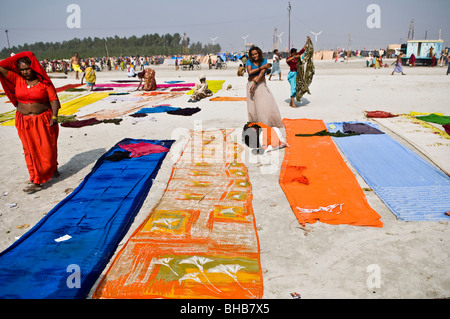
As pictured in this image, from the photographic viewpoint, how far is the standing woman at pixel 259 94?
19.6ft

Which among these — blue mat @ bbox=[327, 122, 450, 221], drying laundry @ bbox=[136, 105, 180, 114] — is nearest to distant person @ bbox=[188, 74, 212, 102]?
drying laundry @ bbox=[136, 105, 180, 114]

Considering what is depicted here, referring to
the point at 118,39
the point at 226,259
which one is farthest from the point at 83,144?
the point at 118,39

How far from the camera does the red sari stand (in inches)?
161

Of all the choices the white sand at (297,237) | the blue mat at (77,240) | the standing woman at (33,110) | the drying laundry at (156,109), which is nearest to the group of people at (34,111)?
the standing woman at (33,110)

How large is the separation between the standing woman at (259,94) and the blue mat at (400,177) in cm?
142

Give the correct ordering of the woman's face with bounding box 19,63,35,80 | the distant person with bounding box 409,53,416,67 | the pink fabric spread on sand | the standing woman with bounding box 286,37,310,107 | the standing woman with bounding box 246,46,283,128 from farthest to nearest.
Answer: the distant person with bounding box 409,53,416,67, the standing woman with bounding box 286,37,310,107, the standing woman with bounding box 246,46,283,128, the pink fabric spread on sand, the woman's face with bounding box 19,63,35,80

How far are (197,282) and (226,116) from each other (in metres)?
6.40

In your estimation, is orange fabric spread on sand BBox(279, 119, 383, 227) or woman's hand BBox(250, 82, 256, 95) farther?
woman's hand BBox(250, 82, 256, 95)

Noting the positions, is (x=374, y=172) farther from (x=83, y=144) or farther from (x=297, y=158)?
(x=83, y=144)

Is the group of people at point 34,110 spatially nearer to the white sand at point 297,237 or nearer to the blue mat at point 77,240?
the white sand at point 297,237

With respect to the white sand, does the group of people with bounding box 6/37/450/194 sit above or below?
above

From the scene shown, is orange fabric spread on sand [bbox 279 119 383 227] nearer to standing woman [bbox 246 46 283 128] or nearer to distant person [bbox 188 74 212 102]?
standing woman [bbox 246 46 283 128]

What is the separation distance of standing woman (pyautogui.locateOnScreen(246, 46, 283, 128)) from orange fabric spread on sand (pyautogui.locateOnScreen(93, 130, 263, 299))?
6.88 ft

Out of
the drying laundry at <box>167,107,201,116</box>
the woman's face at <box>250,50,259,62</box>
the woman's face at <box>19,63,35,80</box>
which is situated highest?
the woman's face at <box>250,50,259,62</box>
